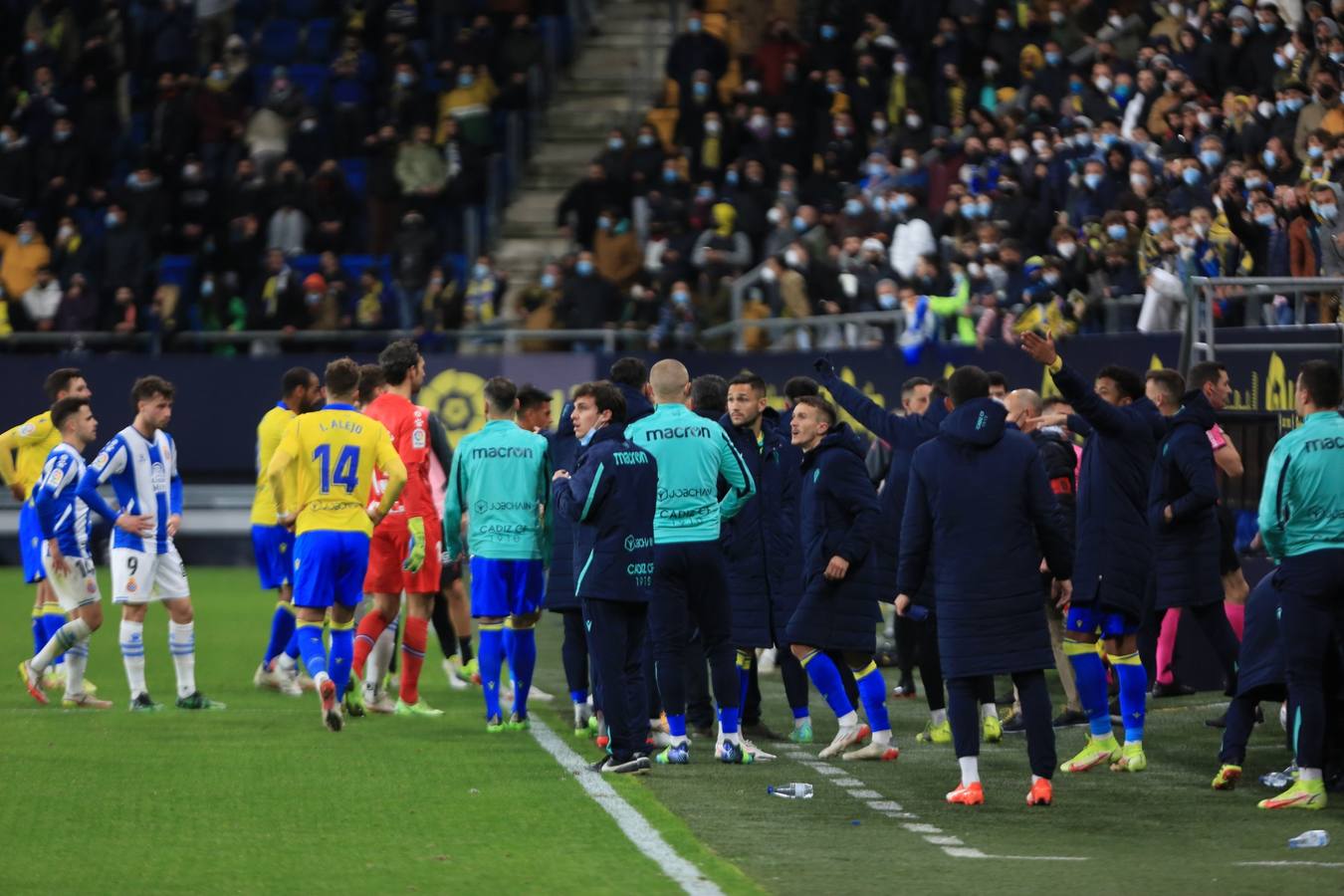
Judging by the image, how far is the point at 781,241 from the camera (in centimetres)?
2720

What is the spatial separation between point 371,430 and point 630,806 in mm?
3517

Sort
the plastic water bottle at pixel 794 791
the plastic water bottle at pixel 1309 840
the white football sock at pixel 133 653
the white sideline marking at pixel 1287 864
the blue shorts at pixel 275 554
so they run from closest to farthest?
the white sideline marking at pixel 1287 864 < the plastic water bottle at pixel 1309 840 < the plastic water bottle at pixel 794 791 < the white football sock at pixel 133 653 < the blue shorts at pixel 275 554

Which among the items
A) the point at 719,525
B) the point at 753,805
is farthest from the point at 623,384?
the point at 753,805

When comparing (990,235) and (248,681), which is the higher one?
(990,235)

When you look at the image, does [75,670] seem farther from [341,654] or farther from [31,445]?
[341,654]

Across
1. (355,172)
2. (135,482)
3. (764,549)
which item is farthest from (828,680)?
(355,172)

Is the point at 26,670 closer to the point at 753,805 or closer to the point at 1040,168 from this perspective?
the point at 753,805

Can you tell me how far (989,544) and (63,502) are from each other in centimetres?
678

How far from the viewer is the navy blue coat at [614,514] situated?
1109 cm

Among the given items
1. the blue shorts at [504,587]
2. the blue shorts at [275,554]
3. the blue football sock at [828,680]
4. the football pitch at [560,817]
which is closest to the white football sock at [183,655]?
the football pitch at [560,817]

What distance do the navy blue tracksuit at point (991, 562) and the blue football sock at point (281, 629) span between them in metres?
5.96

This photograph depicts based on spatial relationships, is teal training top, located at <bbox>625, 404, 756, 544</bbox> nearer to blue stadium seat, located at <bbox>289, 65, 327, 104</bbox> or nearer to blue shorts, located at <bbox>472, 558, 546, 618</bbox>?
blue shorts, located at <bbox>472, 558, 546, 618</bbox>

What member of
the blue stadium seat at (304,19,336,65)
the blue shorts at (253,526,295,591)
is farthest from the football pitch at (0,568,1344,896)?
the blue stadium seat at (304,19,336,65)

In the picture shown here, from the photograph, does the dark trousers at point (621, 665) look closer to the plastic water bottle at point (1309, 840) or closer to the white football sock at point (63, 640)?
→ the plastic water bottle at point (1309, 840)
